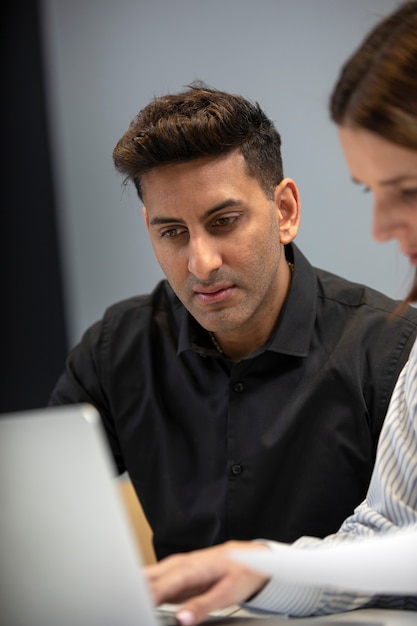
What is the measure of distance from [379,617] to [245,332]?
653 mm

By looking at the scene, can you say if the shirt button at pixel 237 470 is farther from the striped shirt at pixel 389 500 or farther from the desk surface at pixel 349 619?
the desk surface at pixel 349 619

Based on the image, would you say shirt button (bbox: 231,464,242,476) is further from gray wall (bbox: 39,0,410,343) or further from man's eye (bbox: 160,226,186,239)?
gray wall (bbox: 39,0,410,343)

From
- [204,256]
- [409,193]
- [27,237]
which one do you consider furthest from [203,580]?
[27,237]

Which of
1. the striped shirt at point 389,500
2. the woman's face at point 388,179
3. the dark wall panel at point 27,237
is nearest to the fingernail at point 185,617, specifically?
the striped shirt at point 389,500

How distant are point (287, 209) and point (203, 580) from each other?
0.81 metres

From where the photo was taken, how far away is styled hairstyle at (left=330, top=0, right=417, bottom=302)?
0.99 metres

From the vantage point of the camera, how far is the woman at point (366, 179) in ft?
3.28

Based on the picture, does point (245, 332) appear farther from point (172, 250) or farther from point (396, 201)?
point (396, 201)

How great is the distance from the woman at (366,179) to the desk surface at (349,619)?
2cm

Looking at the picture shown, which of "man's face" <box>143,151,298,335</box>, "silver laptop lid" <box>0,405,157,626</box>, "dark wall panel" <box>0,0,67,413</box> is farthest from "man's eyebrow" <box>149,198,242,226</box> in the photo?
"dark wall panel" <box>0,0,67,413</box>

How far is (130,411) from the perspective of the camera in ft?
5.67

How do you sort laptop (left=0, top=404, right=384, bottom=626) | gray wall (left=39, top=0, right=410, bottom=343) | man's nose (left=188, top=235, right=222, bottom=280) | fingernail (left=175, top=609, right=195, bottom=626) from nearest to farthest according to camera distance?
laptop (left=0, top=404, right=384, bottom=626), fingernail (left=175, top=609, right=195, bottom=626), man's nose (left=188, top=235, right=222, bottom=280), gray wall (left=39, top=0, right=410, bottom=343)

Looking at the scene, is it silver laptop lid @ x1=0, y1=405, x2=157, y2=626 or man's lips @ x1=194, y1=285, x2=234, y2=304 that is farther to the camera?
man's lips @ x1=194, y1=285, x2=234, y2=304

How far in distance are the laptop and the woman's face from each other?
50 centimetres
